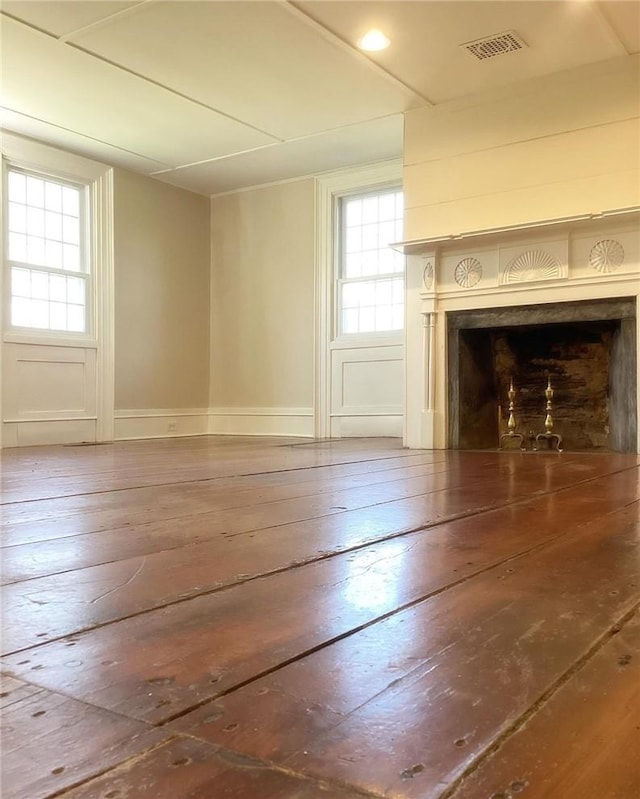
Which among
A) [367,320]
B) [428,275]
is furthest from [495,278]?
[367,320]

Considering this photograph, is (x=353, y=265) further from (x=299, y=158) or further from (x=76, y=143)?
(x=76, y=143)

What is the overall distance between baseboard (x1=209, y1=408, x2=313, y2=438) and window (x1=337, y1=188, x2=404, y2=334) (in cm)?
98

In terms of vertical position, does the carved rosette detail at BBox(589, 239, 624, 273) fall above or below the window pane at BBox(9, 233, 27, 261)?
below

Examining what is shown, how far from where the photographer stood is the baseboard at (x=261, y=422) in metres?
7.14

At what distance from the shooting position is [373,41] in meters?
4.33

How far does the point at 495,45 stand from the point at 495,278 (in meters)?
1.47

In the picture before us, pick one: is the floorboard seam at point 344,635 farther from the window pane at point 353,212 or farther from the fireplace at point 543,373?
the window pane at point 353,212

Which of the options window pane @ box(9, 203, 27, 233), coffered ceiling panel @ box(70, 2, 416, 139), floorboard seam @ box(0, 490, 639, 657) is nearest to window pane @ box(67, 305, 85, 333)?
window pane @ box(9, 203, 27, 233)

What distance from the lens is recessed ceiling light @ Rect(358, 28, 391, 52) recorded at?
424 centimetres

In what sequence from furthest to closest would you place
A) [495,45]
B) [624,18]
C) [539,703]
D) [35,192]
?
[35,192] → [495,45] → [624,18] → [539,703]

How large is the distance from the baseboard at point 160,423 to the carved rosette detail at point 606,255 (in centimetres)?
432

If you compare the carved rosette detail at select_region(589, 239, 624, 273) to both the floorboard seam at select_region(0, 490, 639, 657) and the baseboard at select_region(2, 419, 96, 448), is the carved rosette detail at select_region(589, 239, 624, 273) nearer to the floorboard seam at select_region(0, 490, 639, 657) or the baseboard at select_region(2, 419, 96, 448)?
the floorboard seam at select_region(0, 490, 639, 657)

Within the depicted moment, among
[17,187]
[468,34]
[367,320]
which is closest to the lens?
[468,34]

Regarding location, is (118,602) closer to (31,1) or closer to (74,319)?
(31,1)
